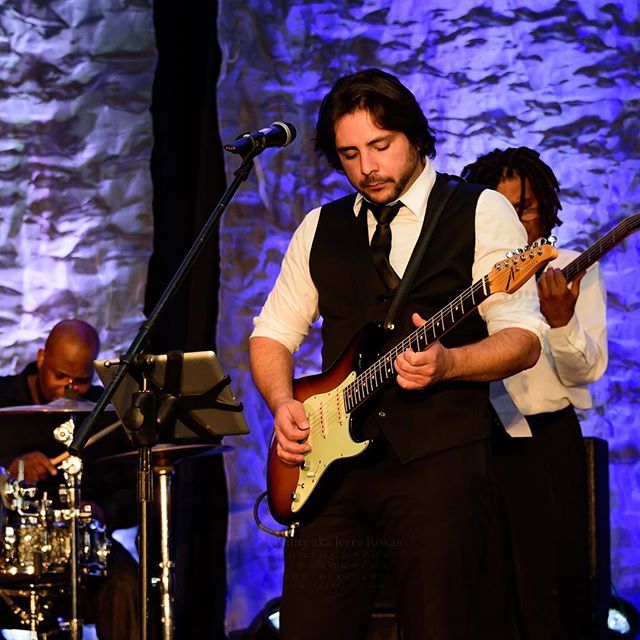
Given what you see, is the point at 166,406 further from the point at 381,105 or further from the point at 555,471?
the point at 555,471

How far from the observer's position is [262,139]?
119 inches

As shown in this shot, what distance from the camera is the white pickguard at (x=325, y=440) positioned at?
2806mm

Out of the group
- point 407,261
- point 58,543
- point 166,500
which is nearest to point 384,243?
point 407,261

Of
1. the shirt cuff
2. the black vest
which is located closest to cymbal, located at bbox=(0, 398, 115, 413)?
the black vest

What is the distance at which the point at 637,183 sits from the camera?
Result: 16.4 feet

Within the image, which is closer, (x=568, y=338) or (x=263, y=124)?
(x=568, y=338)

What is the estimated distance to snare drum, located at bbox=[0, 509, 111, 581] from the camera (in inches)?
161

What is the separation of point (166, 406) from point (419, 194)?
3.01 feet

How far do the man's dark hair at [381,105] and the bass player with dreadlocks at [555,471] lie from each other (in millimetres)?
1060

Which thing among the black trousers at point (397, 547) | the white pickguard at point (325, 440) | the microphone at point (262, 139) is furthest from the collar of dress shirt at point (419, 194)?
the black trousers at point (397, 547)

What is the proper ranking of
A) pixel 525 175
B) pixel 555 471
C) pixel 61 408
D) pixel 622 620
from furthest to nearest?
pixel 622 620
pixel 525 175
pixel 61 408
pixel 555 471

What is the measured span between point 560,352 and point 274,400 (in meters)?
1.32

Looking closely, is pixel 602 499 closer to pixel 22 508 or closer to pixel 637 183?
pixel 637 183

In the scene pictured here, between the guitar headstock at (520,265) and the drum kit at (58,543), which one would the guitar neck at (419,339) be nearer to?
the guitar headstock at (520,265)
